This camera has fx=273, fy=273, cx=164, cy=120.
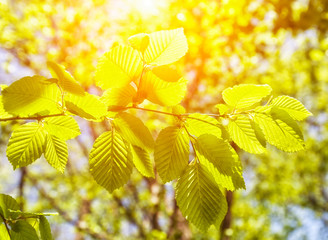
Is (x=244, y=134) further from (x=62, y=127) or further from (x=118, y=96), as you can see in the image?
(x=62, y=127)

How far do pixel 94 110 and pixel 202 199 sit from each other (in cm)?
35

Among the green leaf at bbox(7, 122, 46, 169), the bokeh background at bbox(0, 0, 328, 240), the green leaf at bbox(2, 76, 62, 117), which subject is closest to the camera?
the green leaf at bbox(2, 76, 62, 117)

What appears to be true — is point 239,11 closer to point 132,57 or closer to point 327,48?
point 327,48

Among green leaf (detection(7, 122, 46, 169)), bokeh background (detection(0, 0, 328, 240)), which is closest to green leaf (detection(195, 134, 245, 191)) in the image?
green leaf (detection(7, 122, 46, 169))

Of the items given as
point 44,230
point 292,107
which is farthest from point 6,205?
point 292,107

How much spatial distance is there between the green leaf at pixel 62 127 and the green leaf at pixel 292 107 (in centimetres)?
57

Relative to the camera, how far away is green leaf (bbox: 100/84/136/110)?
708mm

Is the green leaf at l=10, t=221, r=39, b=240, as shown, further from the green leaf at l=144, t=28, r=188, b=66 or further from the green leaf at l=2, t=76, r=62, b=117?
the green leaf at l=144, t=28, r=188, b=66

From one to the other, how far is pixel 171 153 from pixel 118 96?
203 mm

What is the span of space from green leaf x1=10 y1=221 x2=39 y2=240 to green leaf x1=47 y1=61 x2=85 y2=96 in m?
0.38

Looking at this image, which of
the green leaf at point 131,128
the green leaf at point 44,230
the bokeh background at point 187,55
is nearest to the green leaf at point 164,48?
the green leaf at point 131,128

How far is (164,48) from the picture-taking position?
71cm

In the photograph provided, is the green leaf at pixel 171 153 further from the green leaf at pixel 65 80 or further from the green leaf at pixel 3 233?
the green leaf at pixel 3 233

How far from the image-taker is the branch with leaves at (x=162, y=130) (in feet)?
2.21
